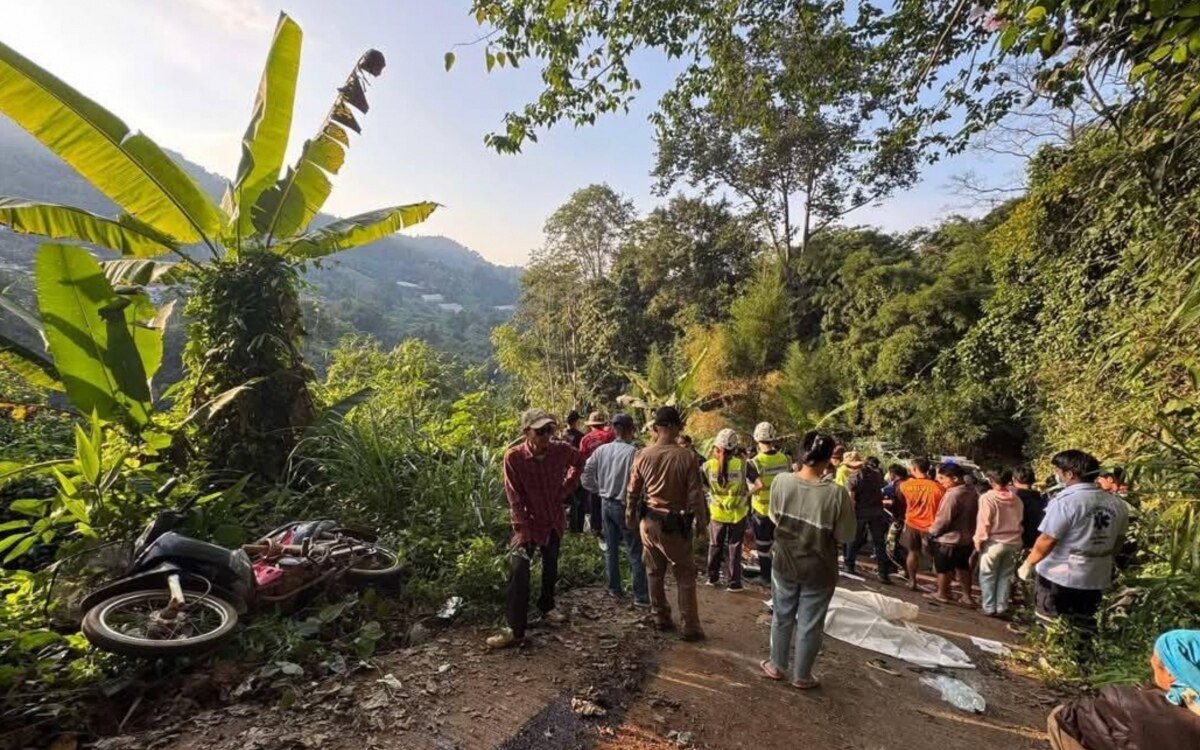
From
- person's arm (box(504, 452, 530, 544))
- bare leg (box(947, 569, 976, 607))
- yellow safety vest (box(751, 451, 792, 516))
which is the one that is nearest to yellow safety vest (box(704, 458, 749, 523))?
yellow safety vest (box(751, 451, 792, 516))

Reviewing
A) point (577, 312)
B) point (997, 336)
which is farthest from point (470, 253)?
point (997, 336)

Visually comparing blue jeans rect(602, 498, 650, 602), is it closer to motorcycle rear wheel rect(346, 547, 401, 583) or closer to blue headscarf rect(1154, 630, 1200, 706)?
motorcycle rear wheel rect(346, 547, 401, 583)

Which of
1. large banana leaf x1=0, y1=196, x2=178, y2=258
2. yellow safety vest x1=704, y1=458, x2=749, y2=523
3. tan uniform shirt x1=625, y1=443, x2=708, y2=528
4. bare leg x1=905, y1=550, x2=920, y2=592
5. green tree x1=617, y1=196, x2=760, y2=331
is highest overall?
green tree x1=617, y1=196, x2=760, y2=331

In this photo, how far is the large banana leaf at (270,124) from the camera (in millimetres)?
5613

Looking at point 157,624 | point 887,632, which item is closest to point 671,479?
point 887,632

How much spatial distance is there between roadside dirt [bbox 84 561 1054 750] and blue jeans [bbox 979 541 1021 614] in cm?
167

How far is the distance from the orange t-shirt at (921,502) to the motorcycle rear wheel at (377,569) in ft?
18.8

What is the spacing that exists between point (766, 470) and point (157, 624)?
16.1ft

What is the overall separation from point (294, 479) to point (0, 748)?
3374 millimetres

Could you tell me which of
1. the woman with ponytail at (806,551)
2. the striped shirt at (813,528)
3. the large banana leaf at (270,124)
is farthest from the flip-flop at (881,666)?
the large banana leaf at (270,124)

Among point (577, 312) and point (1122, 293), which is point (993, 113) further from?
point (577, 312)

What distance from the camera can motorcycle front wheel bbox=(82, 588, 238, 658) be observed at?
109 inches

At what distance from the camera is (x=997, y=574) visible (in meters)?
5.65

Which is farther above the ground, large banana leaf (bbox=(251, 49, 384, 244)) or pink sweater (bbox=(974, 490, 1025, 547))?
large banana leaf (bbox=(251, 49, 384, 244))
